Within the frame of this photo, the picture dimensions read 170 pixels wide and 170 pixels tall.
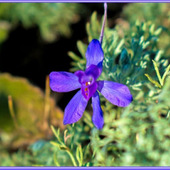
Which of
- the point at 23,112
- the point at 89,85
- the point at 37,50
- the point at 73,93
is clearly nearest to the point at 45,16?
the point at 37,50

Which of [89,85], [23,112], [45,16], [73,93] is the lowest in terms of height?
[23,112]

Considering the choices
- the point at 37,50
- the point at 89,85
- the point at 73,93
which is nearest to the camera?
the point at 89,85

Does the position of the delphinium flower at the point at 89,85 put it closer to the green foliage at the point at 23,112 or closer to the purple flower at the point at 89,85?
the purple flower at the point at 89,85

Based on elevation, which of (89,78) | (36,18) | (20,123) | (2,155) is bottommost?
(2,155)

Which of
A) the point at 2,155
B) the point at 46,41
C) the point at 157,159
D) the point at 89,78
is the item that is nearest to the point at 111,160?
the point at 157,159

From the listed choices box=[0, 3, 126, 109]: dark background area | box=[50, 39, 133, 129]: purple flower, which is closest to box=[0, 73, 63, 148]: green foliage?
box=[0, 3, 126, 109]: dark background area

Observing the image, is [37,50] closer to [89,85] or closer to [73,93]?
[73,93]

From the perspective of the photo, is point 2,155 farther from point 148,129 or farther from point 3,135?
point 148,129

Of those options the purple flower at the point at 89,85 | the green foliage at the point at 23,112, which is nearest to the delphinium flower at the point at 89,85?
the purple flower at the point at 89,85
